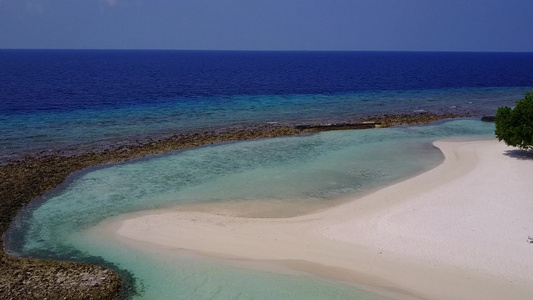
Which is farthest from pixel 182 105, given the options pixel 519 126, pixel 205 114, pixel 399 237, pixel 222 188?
pixel 399 237

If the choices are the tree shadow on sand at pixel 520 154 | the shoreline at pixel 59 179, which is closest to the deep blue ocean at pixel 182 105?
the shoreline at pixel 59 179

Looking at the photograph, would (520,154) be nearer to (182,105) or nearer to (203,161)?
(203,161)

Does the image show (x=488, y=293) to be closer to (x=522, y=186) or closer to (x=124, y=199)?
(x=522, y=186)

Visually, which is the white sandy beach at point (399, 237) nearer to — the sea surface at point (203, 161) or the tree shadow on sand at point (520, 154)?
the sea surface at point (203, 161)

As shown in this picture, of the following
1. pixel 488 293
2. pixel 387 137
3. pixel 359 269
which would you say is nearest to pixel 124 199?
pixel 359 269

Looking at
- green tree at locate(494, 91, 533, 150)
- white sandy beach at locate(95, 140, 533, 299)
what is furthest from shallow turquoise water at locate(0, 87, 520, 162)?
green tree at locate(494, 91, 533, 150)

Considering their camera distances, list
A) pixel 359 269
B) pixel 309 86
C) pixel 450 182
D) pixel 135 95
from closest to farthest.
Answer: pixel 359 269
pixel 450 182
pixel 135 95
pixel 309 86

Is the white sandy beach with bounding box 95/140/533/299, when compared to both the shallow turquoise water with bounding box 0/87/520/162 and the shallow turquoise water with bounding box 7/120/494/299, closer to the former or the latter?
the shallow turquoise water with bounding box 7/120/494/299
